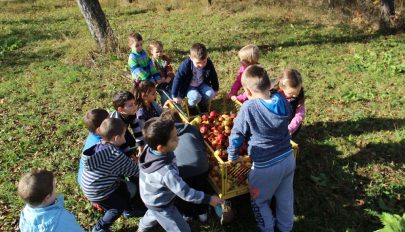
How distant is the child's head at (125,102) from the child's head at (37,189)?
1.69 meters

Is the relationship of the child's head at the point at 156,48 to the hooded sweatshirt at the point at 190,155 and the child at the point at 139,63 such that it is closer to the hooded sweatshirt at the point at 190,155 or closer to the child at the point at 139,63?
the child at the point at 139,63

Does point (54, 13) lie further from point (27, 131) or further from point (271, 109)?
point (271, 109)

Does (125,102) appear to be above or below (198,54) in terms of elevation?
below

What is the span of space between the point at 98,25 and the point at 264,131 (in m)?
8.23

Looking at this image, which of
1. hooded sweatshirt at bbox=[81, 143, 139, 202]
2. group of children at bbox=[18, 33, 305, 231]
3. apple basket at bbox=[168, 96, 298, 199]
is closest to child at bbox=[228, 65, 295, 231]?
group of children at bbox=[18, 33, 305, 231]

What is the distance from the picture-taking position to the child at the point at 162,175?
3.42 metres

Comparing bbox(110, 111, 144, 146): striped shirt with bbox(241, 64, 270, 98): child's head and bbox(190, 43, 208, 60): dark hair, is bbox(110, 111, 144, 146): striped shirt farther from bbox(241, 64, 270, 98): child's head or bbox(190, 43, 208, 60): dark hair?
bbox(241, 64, 270, 98): child's head

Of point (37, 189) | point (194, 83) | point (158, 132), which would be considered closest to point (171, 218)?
point (158, 132)

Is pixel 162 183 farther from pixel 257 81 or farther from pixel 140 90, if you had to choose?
pixel 140 90

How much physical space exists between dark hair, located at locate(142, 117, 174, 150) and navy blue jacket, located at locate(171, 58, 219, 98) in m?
2.44

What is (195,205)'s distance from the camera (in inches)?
169

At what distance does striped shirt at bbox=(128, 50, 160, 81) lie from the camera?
6293 mm

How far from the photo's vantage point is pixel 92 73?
9305 millimetres

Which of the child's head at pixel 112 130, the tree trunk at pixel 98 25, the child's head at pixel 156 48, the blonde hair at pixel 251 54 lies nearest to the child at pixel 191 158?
the child's head at pixel 112 130
